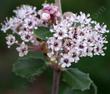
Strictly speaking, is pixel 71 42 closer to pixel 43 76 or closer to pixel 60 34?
pixel 60 34

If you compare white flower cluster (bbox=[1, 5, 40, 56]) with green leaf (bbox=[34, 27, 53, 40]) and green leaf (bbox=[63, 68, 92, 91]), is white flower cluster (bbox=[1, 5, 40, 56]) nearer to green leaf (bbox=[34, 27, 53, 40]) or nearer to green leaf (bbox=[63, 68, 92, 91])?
green leaf (bbox=[34, 27, 53, 40])

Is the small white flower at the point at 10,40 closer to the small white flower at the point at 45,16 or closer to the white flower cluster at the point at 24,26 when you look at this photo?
the white flower cluster at the point at 24,26

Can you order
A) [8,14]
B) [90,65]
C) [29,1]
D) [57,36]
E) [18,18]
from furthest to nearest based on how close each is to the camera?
[8,14]
[29,1]
[90,65]
[18,18]
[57,36]

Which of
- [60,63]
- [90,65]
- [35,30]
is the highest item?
[90,65]

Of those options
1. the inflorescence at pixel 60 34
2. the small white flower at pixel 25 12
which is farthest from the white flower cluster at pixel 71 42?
the small white flower at pixel 25 12

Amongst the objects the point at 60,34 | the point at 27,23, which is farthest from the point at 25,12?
the point at 60,34

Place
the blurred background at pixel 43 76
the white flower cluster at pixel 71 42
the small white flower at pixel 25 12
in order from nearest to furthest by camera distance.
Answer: the white flower cluster at pixel 71 42 < the small white flower at pixel 25 12 < the blurred background at pixel 43 76

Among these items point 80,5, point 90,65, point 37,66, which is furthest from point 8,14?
point 37,66

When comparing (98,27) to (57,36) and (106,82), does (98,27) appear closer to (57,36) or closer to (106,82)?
(57,36)
